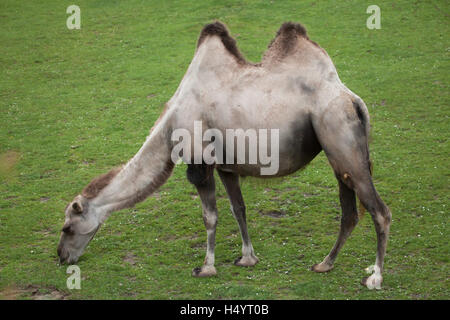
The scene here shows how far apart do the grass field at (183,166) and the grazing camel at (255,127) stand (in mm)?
525

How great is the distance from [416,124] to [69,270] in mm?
8279

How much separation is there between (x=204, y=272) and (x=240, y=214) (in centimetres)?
101

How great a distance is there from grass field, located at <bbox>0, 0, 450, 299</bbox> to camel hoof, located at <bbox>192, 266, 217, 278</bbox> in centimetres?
11

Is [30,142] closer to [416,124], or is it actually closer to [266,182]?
[266,182]

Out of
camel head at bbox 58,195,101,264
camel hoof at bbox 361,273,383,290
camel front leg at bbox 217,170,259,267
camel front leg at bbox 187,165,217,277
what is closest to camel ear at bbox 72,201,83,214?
camel head at bbox 58,195,101,264

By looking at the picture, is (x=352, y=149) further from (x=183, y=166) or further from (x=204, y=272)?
(x=183, y=166)

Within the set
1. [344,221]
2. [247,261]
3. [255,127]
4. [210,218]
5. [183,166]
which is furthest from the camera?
[183,166]

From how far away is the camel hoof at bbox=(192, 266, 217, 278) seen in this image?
7.91 metres

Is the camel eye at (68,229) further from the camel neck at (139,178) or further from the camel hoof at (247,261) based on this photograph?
the camel hoof at (247,261)

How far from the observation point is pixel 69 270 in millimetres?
8117

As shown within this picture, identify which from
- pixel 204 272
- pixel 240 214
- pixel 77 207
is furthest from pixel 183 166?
pixel 77 207

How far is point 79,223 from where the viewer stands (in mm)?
7801

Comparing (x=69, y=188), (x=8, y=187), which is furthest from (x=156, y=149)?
(x=8, y=187)

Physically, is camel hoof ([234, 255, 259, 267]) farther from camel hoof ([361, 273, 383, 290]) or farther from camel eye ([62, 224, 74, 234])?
camel eye ([62, 224, 74, 234])
